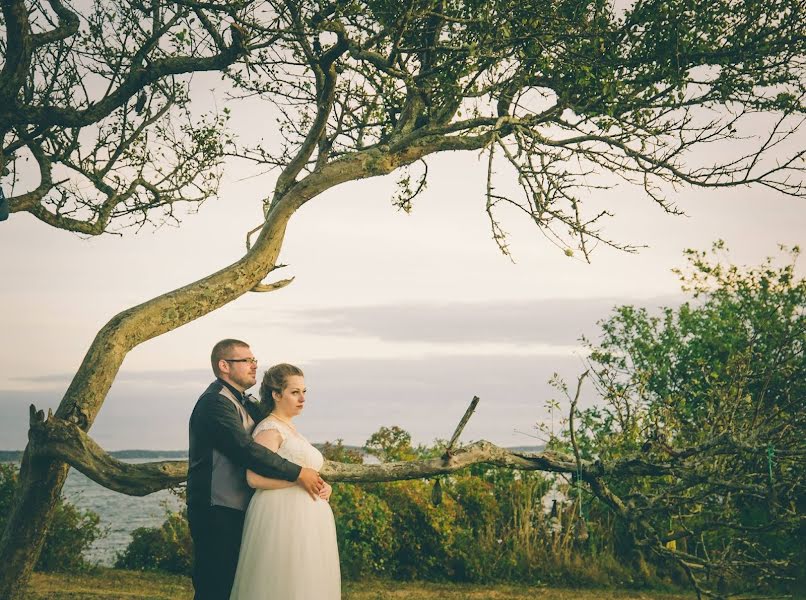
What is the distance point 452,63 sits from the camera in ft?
31.1

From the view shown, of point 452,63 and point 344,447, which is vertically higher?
point 452,63

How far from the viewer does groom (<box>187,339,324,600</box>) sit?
18.6 ft

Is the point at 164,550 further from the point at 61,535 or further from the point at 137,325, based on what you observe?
the point at 137,325

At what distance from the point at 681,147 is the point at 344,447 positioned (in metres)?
A: 8.08

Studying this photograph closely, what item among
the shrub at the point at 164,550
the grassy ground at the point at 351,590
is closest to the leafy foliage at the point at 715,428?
the grassy ground at the point at 351,590

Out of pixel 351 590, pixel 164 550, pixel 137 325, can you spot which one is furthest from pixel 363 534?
pixel 137 325

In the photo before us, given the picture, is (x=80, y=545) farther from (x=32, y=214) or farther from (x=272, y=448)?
(x=272, y=448)

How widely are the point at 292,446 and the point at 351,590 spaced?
7.78 meters

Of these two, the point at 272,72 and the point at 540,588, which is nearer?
the point at 272,72

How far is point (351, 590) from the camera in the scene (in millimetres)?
12750

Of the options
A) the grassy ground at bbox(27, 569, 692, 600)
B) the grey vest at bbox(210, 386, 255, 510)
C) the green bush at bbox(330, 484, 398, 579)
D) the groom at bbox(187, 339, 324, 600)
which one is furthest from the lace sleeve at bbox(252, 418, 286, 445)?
the green bush at bbox(330, 484, 398, 579)

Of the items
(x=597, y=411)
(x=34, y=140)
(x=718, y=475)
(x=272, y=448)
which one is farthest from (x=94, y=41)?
(x=597, y=411)

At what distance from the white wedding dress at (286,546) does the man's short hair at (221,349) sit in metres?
0.68

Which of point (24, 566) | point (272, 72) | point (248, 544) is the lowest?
point (24, 566)
